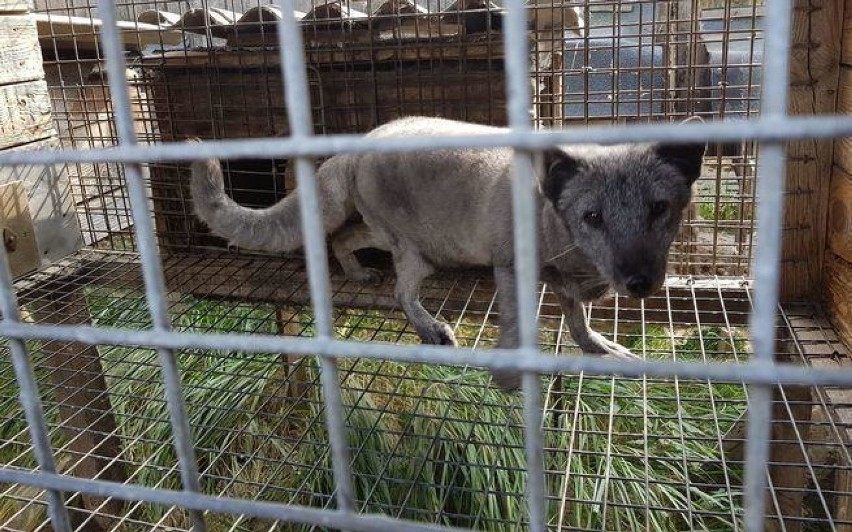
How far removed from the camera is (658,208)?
8.07 feet

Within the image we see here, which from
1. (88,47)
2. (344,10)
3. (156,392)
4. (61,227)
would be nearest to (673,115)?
(344,10)

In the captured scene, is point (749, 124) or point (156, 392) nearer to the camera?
point (749, 124)

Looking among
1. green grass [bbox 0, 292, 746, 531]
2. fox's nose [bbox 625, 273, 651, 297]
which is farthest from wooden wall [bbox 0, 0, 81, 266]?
fox's nose [bbox 625, 273, 651, 297]

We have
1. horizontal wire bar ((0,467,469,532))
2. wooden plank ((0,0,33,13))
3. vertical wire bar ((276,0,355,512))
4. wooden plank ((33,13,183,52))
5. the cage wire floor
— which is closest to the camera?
vertical wire bar ((276,0,355,512))

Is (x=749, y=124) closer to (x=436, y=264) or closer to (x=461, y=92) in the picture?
(x=436, y=264)

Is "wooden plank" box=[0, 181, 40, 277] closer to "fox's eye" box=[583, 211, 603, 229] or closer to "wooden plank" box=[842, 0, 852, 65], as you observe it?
"fox's eye" box=[583, 211, 603, 229]

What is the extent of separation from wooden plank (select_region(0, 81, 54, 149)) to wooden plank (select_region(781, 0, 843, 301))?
3.04 meters

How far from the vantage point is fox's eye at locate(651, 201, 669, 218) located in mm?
2453

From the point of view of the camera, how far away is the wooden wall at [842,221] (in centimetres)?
257

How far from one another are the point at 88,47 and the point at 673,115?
14.0ft

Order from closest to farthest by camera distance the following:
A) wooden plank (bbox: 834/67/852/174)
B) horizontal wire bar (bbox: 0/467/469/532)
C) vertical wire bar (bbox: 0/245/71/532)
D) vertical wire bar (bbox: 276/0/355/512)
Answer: vertical wire bar (bbox: 276/0/355/512) < horizontal wire bar (bbox: 0/467/469/532) < vertical wire bar (bbox: 0/245/71/532) < wooden plank (bbox: 834/67/852/174)

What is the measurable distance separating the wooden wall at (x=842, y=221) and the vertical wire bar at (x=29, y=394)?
2.42 m

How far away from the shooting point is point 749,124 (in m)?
0.78

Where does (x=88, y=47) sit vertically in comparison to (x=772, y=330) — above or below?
above
